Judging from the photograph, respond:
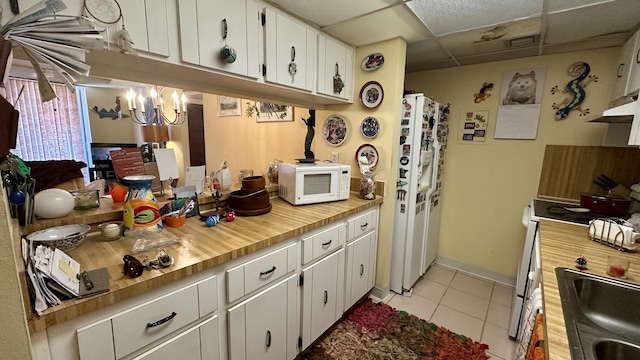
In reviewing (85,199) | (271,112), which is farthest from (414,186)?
(85,199)

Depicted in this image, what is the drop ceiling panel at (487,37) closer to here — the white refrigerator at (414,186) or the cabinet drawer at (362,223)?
the white refrigerator at (414,186)

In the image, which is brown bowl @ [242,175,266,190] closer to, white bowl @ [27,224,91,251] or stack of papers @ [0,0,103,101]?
white bowl @ [27,224,91,251]

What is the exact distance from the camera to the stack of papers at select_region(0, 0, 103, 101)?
25.5 inches

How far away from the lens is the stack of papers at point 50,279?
0.68m

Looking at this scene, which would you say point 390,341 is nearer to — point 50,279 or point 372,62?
point 50,279

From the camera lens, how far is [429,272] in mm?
2773

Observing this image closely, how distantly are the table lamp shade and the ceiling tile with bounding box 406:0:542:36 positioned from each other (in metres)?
3.21

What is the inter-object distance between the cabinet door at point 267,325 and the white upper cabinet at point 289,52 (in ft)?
3.86

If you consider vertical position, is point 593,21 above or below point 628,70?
above

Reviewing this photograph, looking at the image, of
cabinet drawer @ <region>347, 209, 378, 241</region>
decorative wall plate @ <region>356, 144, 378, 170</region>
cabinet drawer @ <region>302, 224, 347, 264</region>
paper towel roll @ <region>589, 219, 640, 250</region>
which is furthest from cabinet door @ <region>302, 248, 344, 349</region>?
paper towel roll @ <region>589, 219, 640, 250</region>

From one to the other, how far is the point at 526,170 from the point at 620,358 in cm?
204

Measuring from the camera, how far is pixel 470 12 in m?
1.53

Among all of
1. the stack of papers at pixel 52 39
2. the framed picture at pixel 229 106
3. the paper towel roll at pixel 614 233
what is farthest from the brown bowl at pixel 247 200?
the paper towel roll at pixel 614 233

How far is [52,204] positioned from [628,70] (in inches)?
124
